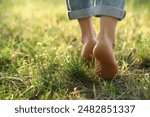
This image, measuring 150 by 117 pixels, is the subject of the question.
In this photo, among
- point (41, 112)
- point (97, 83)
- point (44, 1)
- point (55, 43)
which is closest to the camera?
point (41, 112)

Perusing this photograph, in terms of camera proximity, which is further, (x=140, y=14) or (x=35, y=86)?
(x=140, y=14)

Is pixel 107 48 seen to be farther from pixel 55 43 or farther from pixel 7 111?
pixel 55 43

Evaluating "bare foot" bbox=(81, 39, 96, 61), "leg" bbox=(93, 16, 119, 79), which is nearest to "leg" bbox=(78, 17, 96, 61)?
"bare foot" bbox=(81, 39, 96, 61)

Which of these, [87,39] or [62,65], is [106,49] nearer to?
[87,39]

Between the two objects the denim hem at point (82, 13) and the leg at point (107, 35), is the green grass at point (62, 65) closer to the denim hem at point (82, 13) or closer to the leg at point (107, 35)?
the leg at point (107, 35)

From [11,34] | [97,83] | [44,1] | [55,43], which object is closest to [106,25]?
[97,83]

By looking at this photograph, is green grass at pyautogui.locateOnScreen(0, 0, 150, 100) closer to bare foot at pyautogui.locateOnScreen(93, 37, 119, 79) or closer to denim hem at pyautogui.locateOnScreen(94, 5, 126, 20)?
bare foot at pyautogui.locateOnScreen(93, 37, 119, 79)

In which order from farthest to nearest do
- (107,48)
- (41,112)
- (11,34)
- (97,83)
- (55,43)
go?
(11,34)
(55,43)
(97,83)
(107,48)
(41,112)

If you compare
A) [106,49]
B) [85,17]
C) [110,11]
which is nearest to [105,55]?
[106,49]
